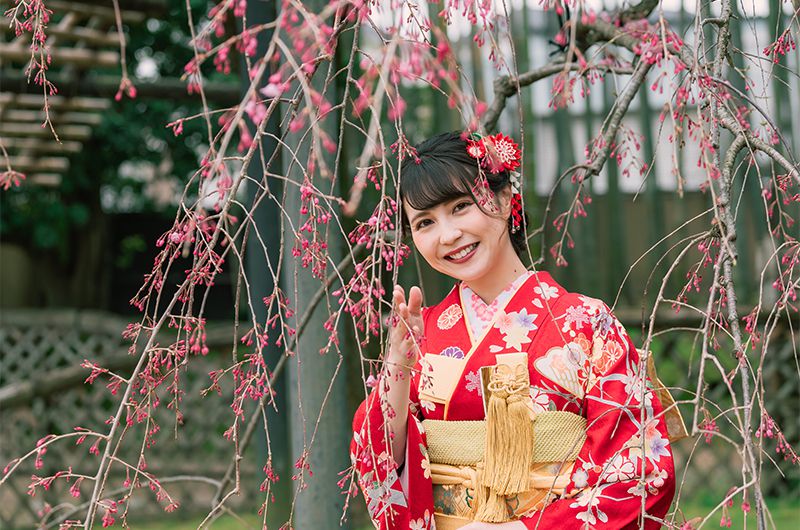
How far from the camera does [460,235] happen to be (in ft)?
5.83

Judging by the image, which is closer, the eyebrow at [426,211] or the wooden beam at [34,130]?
the eyebrow at [426,211]

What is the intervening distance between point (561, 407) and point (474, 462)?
0.19 metres

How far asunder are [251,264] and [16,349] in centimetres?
448

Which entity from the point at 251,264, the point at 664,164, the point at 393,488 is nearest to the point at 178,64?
the point at 664,164

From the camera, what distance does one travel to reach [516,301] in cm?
185

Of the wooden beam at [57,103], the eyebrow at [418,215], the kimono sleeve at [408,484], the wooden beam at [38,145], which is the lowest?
the kimono sleeve at [408,484]

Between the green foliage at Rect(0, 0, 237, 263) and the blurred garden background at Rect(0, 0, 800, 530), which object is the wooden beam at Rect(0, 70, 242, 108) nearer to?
the blurred garden background at Rect(0, 0, 800, 530)

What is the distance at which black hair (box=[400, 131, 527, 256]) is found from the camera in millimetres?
1771

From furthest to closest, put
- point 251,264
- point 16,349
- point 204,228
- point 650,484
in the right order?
point 16,349 < point 251,264 < point 650,484 < point 204,228

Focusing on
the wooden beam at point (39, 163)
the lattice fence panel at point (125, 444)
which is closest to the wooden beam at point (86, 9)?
the wooden beam at point (39, 163)

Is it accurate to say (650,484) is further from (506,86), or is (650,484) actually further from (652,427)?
(506,86)

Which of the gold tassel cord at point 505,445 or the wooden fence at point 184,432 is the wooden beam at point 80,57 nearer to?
the wooden fence at point 184,432

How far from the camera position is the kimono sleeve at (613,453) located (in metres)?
1.63

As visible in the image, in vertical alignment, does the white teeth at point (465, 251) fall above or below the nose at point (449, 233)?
below
